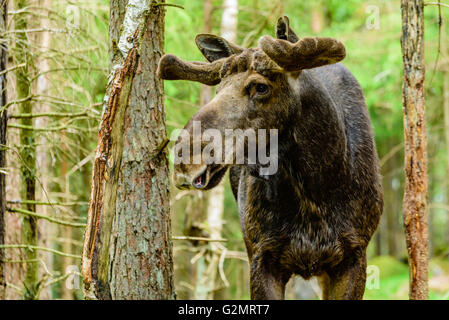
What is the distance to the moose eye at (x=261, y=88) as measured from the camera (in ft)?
14.8

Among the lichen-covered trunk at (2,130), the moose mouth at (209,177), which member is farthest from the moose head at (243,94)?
the lichen-covered trunk at (2,130)

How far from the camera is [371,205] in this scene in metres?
5.32

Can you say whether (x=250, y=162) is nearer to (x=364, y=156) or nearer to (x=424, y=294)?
(x=364, y=156)

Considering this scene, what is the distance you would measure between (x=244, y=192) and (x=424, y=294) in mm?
2075

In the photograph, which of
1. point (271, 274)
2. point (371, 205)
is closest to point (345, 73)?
point (371, 205)

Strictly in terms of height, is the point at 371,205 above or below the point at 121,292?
above

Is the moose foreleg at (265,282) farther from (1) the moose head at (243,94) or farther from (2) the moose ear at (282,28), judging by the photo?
(2) the moose ear at (282,28)

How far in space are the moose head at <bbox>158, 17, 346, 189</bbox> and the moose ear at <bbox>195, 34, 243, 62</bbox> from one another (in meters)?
0.05

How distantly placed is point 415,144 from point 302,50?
223 centimetres

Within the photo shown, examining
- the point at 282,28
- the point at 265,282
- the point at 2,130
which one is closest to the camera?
the point at 282,28

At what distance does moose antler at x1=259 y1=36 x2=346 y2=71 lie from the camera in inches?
166

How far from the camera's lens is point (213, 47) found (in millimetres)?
5172

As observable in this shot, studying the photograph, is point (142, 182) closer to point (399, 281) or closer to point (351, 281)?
point (351, 281)

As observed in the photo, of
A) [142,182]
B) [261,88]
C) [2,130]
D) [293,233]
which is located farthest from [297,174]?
[2,130]
